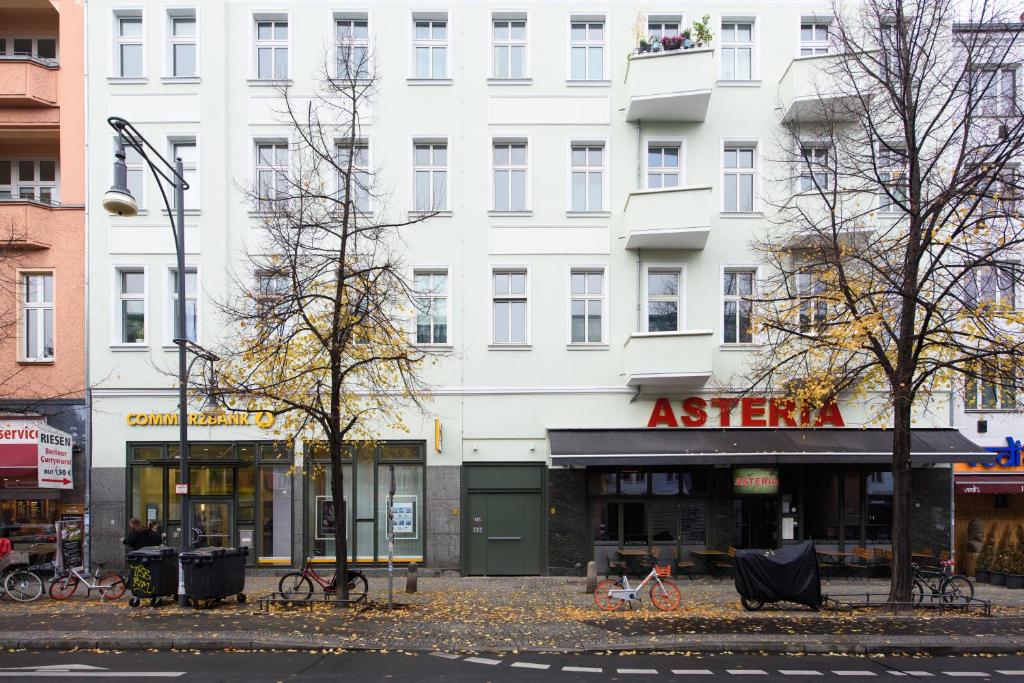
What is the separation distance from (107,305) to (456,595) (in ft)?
36.0

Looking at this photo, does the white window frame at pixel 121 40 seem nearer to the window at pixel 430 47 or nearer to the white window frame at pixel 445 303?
the window at pixel 430 47

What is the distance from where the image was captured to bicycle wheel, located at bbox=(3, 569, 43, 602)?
14109 mm

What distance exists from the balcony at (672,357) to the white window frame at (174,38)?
1268cm

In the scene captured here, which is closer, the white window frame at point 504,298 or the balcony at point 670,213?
the balcony at point 670,213

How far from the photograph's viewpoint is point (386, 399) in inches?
663

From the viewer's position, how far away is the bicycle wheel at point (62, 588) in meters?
14.4

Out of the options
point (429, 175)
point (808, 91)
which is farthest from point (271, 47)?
point (808, 91)

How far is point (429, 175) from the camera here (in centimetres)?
1792

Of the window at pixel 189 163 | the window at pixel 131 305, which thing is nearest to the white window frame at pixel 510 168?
the window at pixel 189 163

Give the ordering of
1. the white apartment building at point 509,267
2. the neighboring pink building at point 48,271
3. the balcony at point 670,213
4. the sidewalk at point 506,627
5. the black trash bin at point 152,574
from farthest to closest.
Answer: the neighboring pink building at point 48,271 → the white apartment building at point 509,267 → the balcony at point 670,213 → the black trash bin at point 152,574 → the sidewalk at point 506,627

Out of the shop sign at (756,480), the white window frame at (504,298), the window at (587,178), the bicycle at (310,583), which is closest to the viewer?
the bicycle at (310,583)

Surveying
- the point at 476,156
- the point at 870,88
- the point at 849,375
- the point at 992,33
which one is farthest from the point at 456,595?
the point at 992,33

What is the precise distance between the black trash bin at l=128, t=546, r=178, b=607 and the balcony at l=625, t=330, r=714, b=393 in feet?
33.9

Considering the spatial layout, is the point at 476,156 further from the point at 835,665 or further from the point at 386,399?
the point at 835,665
